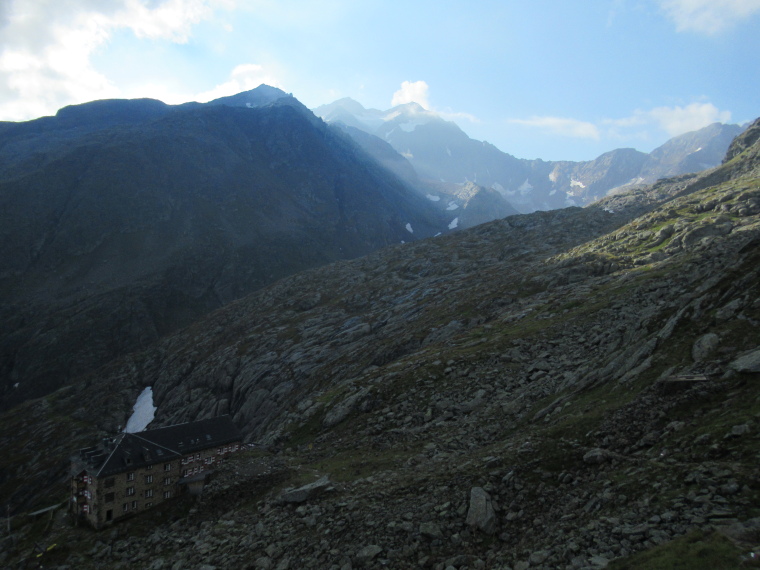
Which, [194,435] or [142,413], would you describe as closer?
[194,435]

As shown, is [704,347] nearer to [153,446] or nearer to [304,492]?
[304,492]

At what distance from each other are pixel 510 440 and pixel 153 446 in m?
42.3

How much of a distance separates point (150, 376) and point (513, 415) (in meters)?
123

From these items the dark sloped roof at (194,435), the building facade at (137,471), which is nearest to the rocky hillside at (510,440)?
the building facade at (137,471)

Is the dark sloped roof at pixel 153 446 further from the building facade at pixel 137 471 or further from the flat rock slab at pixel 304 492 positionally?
the flat rock slab at pixel 304 492

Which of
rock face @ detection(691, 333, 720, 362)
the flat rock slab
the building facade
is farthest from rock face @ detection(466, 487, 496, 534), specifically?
the building facade

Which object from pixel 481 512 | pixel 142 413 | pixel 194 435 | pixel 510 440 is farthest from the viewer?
pixel 142 413

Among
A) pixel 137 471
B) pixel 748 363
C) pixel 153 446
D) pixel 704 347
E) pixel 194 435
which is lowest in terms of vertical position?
pixel 194 435

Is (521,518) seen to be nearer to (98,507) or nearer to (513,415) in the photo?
(513,415)

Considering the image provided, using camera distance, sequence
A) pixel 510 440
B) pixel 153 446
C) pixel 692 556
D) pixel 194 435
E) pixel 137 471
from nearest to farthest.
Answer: pixel 692 556 < pixel 510 440 < pixel 137 471 < pixel 153 446 < pixel 194 435

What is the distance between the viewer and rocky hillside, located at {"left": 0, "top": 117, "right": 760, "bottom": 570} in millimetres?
18312

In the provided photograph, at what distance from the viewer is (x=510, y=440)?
31.0m

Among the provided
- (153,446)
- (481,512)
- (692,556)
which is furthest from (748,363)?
(153,446)

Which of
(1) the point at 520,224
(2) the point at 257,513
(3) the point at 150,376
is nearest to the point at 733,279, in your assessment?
(2) the point at 257,513
